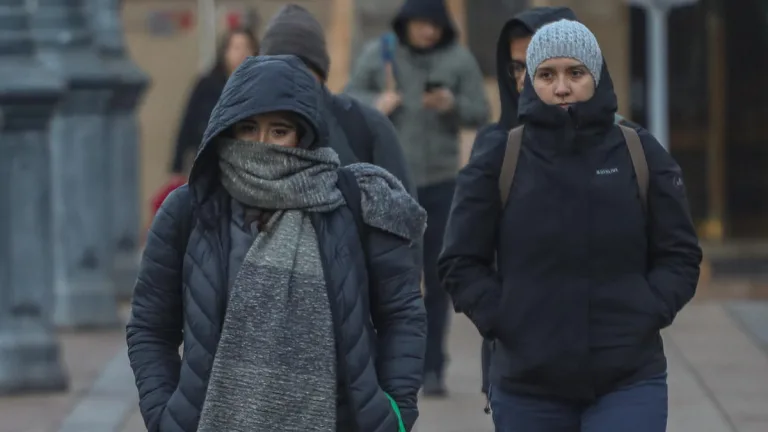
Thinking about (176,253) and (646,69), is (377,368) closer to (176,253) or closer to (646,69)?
(176,253)

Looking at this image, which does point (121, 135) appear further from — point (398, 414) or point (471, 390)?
point (398, 414)

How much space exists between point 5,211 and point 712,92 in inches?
345

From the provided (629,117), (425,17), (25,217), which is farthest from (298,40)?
(629,117)

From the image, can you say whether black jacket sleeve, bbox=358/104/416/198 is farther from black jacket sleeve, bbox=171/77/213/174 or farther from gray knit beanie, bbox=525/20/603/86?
black jacket sleeve, bbox=171/77/213/174

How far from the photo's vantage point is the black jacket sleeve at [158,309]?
13.5 feet

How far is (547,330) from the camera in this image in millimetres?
4641

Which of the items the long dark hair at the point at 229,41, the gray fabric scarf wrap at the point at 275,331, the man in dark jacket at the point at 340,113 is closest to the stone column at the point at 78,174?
the long dark hair at the point at 229,41

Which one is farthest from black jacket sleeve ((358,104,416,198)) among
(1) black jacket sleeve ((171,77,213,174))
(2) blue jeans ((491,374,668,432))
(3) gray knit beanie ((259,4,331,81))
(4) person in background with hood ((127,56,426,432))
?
(1) black jacket sleeve ((171,77,213,174))

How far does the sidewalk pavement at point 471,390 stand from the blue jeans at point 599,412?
339 centimetres

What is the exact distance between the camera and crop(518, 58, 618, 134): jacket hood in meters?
4.65

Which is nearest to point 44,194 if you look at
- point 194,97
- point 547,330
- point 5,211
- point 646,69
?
point 5,211

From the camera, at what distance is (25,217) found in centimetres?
962

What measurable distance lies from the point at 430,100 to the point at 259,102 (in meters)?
4.70

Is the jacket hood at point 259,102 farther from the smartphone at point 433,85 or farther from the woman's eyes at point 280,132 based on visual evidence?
the smartphone at point 433,85
